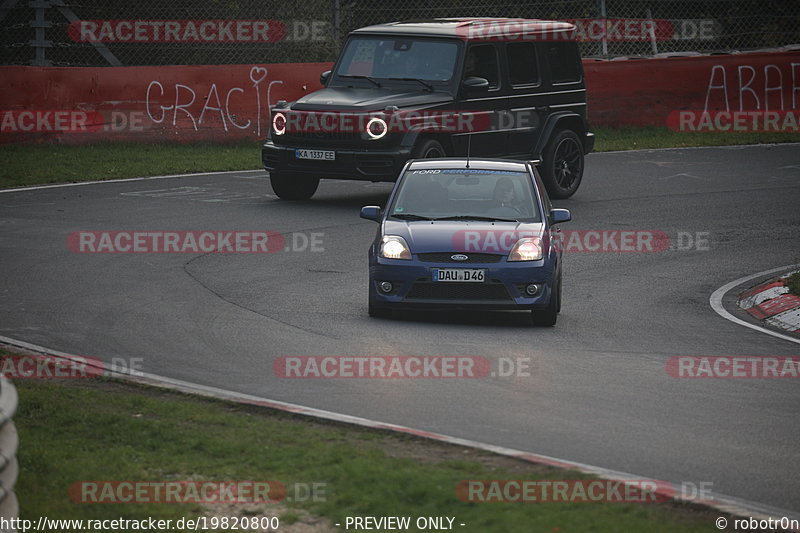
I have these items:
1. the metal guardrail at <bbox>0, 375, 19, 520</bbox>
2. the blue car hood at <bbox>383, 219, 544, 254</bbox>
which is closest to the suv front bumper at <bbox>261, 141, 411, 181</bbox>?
the blue car hood at <bbox>383, 219, 544, 254</bbox>

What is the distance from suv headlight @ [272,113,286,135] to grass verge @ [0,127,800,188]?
12.1 feet

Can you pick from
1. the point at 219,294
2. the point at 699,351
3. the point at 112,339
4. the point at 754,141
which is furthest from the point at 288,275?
the point at 754,141

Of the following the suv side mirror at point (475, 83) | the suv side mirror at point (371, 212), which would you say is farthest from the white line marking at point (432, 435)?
the suv side mirror at point (475, 83)

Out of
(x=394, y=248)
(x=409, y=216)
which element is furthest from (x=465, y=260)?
(x=409, y=216)

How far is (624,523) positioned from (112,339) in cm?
571

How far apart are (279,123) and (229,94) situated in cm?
603

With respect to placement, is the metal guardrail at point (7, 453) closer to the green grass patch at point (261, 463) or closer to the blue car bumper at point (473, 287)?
the green grass patch at point (261, 463)

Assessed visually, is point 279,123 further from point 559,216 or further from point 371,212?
point 559,216

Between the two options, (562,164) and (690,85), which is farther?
(690,85)

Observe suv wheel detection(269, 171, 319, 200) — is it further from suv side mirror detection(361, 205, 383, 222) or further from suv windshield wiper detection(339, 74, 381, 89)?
suv side mirror detection(361, 205, 383, 222)

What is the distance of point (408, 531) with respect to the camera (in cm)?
656

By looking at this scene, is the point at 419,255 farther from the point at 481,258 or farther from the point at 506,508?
the point at 506,508

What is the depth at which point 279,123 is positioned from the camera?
19.0 metres

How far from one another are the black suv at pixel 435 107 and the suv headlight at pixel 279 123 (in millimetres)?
25
